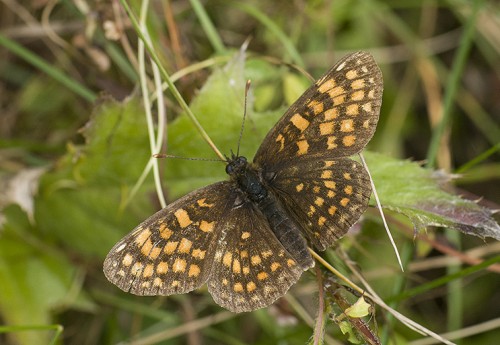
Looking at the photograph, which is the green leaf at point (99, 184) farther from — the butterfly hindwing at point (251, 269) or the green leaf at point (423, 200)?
the green leaf at point (423, 200)

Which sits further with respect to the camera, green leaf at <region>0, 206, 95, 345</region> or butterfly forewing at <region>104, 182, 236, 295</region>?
green leaf at <region>0, 206, 95, 345</region>

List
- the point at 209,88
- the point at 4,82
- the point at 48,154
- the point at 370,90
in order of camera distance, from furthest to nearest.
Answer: the point at 4,82 → the point at 48,154 → the point at 209,88 → the point at 370,90

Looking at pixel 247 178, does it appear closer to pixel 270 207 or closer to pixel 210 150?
pixel 270 207

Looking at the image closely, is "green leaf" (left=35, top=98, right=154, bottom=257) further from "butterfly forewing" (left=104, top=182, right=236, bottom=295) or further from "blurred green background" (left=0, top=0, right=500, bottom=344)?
"butterfly forewing" (left=104, top=182, right=236, bottom=295)

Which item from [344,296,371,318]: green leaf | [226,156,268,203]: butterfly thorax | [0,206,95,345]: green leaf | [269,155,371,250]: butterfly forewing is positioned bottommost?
[344,296,371,318]: green leaf

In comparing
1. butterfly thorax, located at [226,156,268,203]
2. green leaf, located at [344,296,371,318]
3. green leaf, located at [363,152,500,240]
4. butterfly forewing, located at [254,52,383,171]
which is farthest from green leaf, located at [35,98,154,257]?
green leaf, located at [344,296,371,318]

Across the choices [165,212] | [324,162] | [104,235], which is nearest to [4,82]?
[104,235]

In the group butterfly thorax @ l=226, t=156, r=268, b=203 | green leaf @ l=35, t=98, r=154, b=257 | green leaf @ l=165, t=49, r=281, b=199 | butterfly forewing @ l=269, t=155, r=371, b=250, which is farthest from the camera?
green leaf @ l=35, t=98, r=154, b=257

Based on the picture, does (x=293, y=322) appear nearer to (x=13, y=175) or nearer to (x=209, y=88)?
(x=209, y=88)
